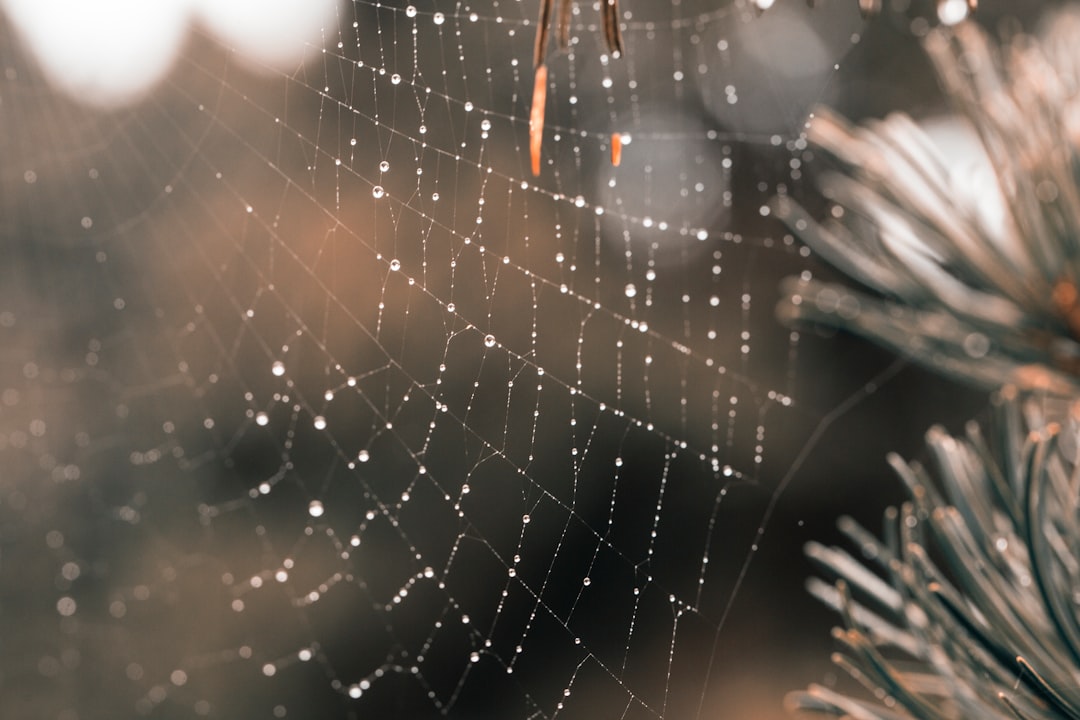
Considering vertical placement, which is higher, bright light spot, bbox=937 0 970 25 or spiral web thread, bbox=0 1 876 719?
spiral web thread, bbox=0 1 876 719

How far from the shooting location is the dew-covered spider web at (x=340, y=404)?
1.55 metres

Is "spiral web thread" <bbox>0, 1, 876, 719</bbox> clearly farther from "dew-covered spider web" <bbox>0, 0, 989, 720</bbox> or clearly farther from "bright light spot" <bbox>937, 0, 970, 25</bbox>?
"bright light spot" <bbox>937, 0, 970, 25</bbox>

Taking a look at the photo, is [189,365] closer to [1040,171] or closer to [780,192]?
[780,192]

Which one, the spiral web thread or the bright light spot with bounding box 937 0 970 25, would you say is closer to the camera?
the bright light spot with bounding box 937 0 970 25

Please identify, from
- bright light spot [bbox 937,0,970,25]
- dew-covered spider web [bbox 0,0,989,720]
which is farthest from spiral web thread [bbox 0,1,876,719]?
bright light spot [bbox 937,0,970,25]

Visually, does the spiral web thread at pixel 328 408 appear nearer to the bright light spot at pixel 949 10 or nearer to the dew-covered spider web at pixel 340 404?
the dew-covered spider web at pixel 340 404

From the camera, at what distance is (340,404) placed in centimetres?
160

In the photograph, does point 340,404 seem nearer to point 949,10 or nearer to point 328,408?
point 328,408

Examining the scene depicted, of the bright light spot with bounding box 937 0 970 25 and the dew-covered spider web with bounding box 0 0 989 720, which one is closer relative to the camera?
the bright light spot with bounding box 937 0 970 25

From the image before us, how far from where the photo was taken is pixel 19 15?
1254mm

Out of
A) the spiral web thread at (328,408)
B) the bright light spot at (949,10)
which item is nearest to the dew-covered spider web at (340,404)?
the spiral web thread at (328,408)

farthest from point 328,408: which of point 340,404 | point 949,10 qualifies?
point 949,10

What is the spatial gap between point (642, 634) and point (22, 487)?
122 cm

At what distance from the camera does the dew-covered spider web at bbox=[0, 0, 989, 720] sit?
5.09 feet
